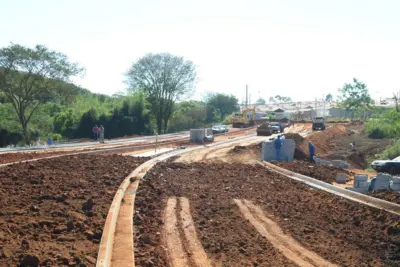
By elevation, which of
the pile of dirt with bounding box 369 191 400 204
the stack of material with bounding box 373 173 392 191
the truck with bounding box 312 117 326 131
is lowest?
the pile of dirt with bounding box 369 191 400 204

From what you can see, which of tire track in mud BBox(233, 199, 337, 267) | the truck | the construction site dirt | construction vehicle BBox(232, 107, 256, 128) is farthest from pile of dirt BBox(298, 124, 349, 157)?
tire track in mud BBox(233, 199, 337, 267)

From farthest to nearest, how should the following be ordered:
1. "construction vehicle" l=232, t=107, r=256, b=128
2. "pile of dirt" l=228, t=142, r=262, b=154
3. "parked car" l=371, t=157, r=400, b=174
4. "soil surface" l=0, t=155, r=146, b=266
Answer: "construction vehicle" l=232, t=107, r=256, b=128
"pile of dirt" l=228, t=142, r=262, b=154
"parked car" l=371, t=157, r=400, b=174
"soil surface" l=0, t=155, r=146, b=266

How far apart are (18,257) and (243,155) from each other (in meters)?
22.2

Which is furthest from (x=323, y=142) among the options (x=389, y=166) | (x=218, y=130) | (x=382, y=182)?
(x=382, y=182)

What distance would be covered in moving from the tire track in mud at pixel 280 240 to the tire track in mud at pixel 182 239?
4.52 feet

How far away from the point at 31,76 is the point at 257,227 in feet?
112

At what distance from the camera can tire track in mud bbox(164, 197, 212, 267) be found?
6.80 m

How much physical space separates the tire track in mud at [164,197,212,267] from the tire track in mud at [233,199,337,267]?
4.52ft

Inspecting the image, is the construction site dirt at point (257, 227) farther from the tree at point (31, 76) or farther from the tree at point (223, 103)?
the tree at point (223, 103)

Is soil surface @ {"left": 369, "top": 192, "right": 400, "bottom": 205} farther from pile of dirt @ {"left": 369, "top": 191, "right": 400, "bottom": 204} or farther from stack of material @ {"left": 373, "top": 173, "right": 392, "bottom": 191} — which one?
stack of material @ {"left": 373, "top": 173, "right": 392, "bottom": 191}

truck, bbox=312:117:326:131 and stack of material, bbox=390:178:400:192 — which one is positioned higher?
truck, bbox=312:117:326:131

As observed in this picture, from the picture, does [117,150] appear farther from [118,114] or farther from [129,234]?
[118,114]

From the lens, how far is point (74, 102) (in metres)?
51.9

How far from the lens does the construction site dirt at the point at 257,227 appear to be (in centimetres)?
710
